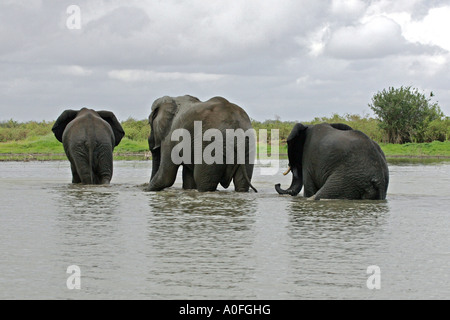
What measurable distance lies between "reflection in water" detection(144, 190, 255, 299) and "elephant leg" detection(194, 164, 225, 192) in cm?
67

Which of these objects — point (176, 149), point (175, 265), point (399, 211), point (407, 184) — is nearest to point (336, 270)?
point (175, 265)

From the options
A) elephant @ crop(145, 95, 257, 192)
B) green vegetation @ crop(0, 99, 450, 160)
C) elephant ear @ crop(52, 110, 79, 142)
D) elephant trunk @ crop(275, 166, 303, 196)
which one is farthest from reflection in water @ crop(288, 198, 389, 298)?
green vegetation @ crop(0, 99, 450, 160)

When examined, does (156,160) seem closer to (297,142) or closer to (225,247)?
(297,142)

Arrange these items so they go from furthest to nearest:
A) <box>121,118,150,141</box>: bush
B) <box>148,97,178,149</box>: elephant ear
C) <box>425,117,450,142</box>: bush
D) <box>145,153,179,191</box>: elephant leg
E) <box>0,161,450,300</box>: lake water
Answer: <box>121,118,150,141</box>: bush
<box>425,117,450,142</box>: bush
<box>148,97,178,149</box>: elephant ear
<box>145,153,179,191</box>: elephant leg
<box>0,161,450,300</box>: lake water

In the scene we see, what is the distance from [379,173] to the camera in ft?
40.1

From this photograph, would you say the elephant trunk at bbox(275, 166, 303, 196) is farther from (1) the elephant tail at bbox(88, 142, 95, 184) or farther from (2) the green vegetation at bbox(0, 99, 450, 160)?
(2) the green vegetation at bbox(0, 99, 450, 160)

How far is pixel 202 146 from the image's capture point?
1391cm

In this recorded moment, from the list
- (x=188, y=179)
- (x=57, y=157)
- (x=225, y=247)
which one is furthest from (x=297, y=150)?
(x=57, y=157)

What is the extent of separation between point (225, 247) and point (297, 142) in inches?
226

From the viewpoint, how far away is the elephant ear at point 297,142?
Answer: 1325 cm

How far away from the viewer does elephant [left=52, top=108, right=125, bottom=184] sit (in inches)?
643

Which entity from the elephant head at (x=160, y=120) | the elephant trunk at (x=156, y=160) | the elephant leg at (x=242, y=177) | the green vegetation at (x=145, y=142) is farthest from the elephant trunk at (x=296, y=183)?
the green vegetation at (x=145, y=142)

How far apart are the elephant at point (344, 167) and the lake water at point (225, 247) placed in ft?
1.12
